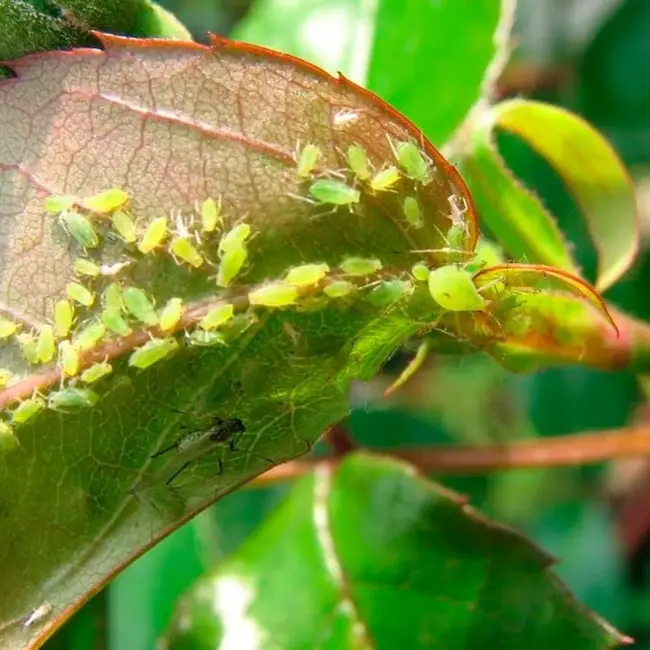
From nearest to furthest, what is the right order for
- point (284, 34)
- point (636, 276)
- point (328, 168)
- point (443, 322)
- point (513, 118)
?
point (328, 168)
point (443, 322)
point (513, 118)
point (284, 34)
point (636, 276)

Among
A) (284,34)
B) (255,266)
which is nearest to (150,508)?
(255,266)

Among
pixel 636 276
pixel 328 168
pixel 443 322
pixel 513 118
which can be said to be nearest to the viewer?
pixel 328 168

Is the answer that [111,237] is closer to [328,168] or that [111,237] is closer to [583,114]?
[328,168]

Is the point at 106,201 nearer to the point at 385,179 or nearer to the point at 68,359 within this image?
the point at 68,359

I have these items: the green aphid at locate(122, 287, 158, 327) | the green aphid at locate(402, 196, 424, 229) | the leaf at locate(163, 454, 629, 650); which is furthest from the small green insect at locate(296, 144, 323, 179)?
the leaf at locate(163, 454, 629, 650)

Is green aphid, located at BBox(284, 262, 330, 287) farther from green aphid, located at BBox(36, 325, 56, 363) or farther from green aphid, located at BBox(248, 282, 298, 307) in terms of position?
green aphid, located at BBox(36, 325, 56, 363)

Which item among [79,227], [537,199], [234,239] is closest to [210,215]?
[234,239]
